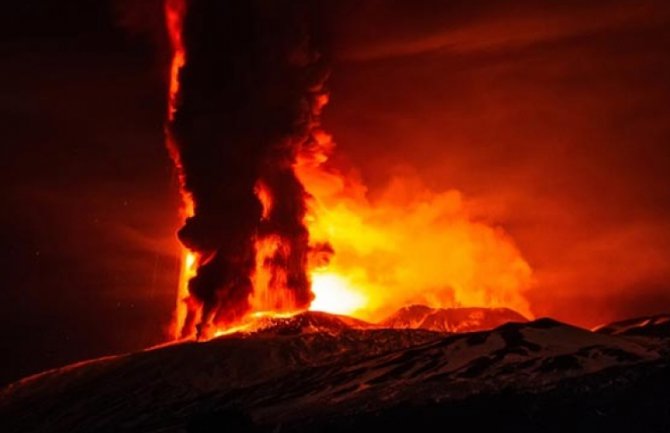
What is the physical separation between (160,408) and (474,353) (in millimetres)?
34225

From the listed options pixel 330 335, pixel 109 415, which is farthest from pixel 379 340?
pixel 109 415

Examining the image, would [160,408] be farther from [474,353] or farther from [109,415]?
[474,353]

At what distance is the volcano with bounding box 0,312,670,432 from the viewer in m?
149

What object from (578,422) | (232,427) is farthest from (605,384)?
(232,427)

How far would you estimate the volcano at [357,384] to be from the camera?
148875 millimetres

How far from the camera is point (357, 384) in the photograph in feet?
551

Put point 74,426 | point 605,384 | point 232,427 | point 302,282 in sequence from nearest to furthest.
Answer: point 232,427, point 605,384, point 74,426, point 302,282

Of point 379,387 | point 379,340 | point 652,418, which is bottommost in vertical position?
point 652,418

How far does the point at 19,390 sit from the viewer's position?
195 m

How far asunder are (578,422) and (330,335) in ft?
176

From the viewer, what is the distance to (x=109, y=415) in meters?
174

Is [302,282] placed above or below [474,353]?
above

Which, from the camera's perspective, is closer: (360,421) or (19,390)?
(360,421)

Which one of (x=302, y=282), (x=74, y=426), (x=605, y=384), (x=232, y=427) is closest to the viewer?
(x=232, y=427)
